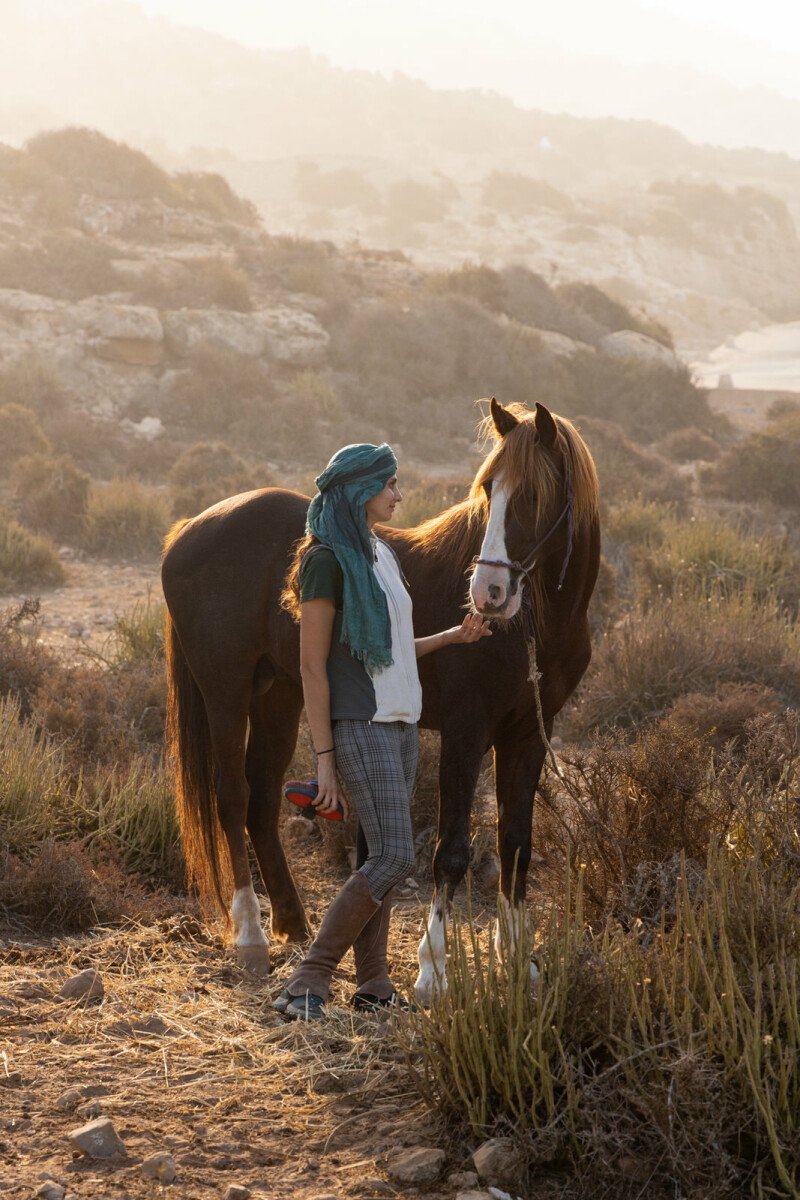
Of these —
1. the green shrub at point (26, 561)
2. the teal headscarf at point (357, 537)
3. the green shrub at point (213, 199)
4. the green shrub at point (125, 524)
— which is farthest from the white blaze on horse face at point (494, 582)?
the green shrub at point (213, 199)

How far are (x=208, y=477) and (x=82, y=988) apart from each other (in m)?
12.4

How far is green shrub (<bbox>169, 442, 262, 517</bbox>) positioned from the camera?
14.4 m

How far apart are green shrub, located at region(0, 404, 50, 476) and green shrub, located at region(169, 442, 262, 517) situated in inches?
70.7

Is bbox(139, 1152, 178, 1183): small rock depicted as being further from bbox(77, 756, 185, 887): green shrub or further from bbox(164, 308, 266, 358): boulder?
bbox(164, 308, 266, 358): boulder

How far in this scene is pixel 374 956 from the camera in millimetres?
3908

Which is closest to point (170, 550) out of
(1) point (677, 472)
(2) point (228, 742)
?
(2) point (228, 742)

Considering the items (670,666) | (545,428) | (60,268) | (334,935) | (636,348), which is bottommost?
(670,666)

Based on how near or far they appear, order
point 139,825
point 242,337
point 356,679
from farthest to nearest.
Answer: point 242,337
point 139,825
point 356,679

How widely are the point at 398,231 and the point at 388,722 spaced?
4817cm

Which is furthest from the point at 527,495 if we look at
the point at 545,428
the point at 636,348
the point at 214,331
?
the point at 636,348

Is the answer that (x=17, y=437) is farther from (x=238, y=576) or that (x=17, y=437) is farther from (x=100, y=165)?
(x=100, y=165)

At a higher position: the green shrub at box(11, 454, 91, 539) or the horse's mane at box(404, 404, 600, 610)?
the horse's mane at box(404, 404, 600, 610)

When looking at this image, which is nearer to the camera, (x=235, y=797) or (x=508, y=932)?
(x=508, y=932)

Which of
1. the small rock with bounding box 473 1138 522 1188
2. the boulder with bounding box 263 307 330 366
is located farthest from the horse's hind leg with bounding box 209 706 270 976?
the boulder with bounding box 263 307 330 366
